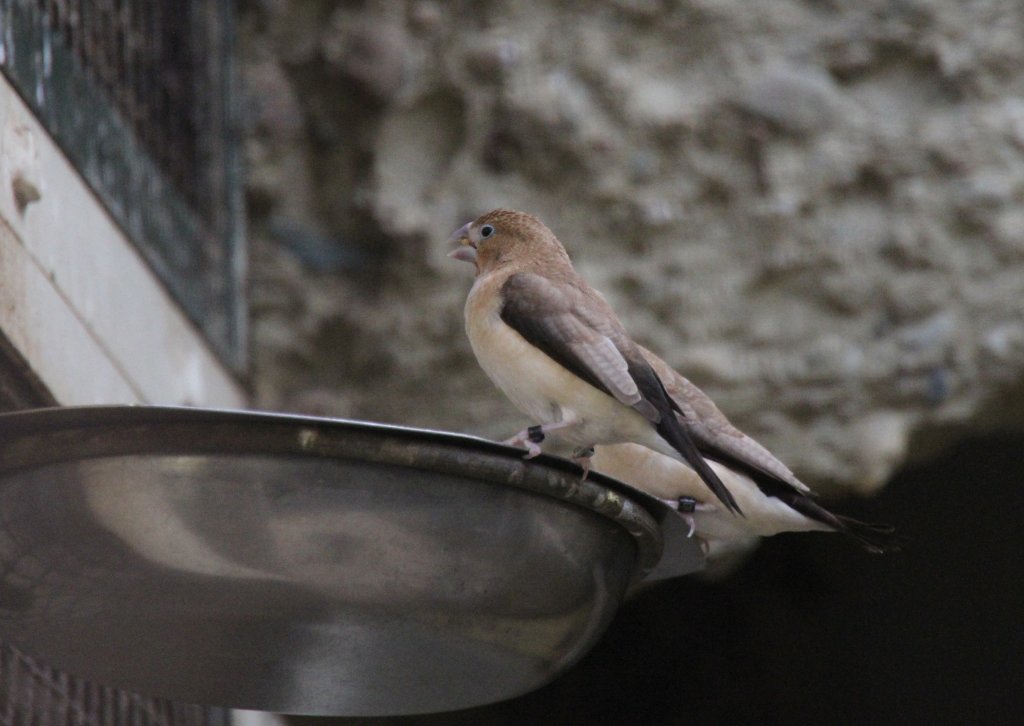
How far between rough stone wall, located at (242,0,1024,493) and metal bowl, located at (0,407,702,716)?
2.11m

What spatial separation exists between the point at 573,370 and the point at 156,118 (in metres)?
1.89

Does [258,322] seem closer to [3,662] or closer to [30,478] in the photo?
[3,662]

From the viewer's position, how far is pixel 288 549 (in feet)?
6.68

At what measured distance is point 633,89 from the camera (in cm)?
444

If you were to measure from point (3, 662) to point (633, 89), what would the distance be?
2.47m

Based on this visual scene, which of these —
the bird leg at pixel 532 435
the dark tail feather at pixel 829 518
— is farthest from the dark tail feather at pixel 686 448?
the dark tail feather at pixel 829 518

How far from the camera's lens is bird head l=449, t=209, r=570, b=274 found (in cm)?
339

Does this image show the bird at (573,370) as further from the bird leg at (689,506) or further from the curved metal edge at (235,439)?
the curved metal edge at (235,439)

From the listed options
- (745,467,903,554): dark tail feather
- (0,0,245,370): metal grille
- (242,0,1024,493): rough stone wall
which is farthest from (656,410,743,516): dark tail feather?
(242,0,1024,493): rough stone wall

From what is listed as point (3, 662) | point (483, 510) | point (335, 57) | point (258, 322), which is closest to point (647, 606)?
point (258, 322)

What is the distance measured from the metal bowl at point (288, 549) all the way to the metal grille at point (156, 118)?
113cm

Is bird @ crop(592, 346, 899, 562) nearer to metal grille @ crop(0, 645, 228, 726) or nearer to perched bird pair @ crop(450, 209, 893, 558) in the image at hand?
perched bird pair @ crop(450, 209, 893, 558)

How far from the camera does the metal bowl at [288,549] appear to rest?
6.54 feet

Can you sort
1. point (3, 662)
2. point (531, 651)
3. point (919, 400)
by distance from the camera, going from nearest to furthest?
point (531, 651), point (3, 662), point (919, 400)
